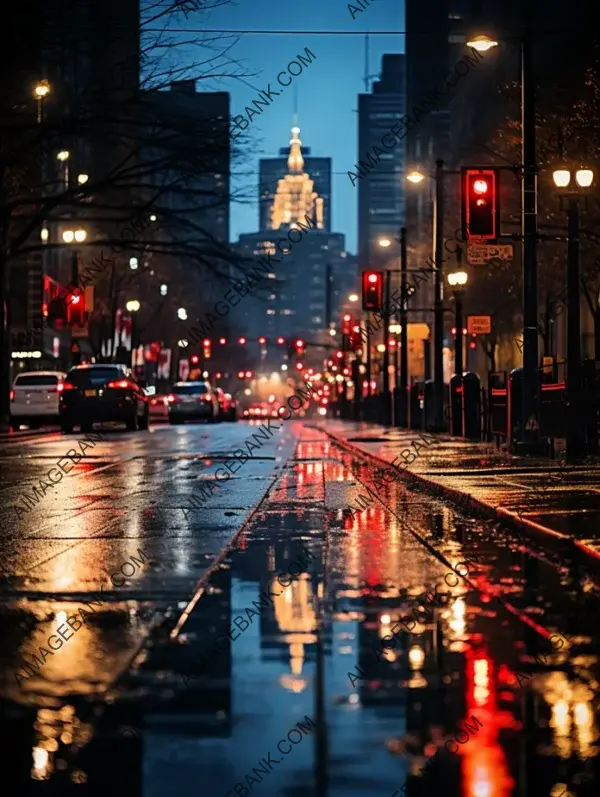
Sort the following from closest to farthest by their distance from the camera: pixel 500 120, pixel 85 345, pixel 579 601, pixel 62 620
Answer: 1. pixel 62 620
2. pixel 579 601
3. pixel 500 120
4. pixel 85 345

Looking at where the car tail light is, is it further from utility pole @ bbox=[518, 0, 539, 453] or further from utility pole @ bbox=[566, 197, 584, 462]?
utility pole @ bbox=[566, 197, 584, 462]

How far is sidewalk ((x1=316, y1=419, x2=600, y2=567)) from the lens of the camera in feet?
43.9

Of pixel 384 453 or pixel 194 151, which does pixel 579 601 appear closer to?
pixel 384 453

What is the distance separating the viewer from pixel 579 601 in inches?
388

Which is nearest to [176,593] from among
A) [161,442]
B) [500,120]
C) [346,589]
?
[346,589]

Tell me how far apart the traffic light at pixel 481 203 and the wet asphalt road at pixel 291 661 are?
1175 centimetres

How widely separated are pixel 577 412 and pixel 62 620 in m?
16.9

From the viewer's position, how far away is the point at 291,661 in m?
7.63

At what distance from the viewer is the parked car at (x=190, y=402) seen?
208ft

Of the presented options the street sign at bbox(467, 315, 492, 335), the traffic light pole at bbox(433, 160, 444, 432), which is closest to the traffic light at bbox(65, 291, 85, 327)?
the traffic light pole at bbox(433, 160, 444, 432)

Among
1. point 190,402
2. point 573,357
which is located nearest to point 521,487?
point 573,357

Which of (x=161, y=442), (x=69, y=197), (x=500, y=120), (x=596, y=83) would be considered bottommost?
(x=161, y=442)

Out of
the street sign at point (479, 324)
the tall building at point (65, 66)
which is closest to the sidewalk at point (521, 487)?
the street sign at point (479, 324)

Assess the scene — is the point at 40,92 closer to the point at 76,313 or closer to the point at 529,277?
the point at 529,277
